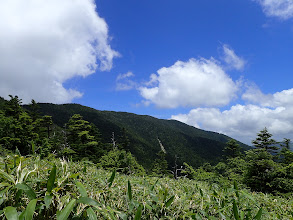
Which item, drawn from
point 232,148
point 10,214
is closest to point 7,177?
point 10,214

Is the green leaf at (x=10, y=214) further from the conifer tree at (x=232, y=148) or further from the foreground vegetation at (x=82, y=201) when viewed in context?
the conifer tree at (x=232, y=148)

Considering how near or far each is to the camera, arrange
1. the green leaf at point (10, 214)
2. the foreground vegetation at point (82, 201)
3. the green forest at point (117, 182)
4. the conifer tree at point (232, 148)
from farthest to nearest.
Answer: the conifer tree at point (232, 148) → the green forest at point (117, 182) → the foreground vegetation at point (82, 201) → the green leaf at point (10, 214)

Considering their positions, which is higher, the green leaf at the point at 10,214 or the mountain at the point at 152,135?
the mountain at the point at 152,135

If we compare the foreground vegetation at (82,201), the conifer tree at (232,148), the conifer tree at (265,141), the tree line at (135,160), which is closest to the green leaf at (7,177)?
the foreground vegetation at (82,201)

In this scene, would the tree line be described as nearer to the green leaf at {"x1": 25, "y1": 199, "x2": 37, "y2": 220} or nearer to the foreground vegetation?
the foreground vegetation

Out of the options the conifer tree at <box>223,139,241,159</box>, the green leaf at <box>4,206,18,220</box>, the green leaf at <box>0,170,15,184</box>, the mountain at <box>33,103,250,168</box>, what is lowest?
the green leaf at <box>4,206,18,220</box>

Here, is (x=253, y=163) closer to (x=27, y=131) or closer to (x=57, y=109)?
(x=27, y=131)

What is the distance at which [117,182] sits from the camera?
2.19 metres

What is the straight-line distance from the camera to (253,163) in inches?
667

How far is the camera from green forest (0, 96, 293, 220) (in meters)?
1.34

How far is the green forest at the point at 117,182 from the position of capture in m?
1.34

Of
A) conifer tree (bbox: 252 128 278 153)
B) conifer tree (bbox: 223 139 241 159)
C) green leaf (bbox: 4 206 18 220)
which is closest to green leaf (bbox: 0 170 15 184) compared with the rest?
green leaf (bbox: 4 206 18 220)

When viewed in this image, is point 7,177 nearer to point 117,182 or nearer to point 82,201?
point 82,201

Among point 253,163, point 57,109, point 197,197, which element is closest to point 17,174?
point 197,197
